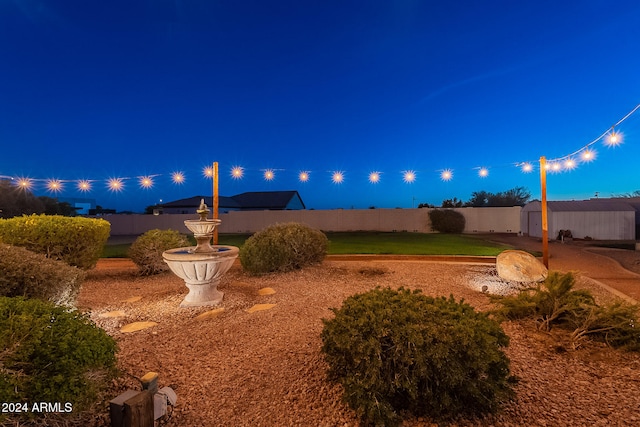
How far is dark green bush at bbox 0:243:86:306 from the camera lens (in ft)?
12.8

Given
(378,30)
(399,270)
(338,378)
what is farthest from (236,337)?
(378,30)

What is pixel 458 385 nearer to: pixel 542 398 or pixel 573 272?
pixel 542 398

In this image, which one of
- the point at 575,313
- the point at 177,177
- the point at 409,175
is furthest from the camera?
the point at 409,175

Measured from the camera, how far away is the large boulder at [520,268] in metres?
7.30

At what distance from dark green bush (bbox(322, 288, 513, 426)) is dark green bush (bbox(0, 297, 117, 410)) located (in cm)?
166

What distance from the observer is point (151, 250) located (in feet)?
26.8

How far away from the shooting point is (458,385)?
238cm

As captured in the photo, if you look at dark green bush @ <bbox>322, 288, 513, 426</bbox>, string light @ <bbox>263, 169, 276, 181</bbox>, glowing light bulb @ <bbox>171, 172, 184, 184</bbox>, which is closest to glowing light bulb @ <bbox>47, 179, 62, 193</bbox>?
glowing light bulb @ <bbox>171, 172, 184, 184</bbox>

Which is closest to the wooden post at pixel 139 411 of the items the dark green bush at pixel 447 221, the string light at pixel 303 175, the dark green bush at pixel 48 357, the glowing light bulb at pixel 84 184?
the dark green bush at pixel 48 357

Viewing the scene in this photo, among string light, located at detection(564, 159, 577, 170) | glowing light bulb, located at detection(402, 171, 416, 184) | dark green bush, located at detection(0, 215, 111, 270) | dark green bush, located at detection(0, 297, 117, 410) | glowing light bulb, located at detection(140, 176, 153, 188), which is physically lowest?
dark green bush, located at detection(0, 297, 117, 410)

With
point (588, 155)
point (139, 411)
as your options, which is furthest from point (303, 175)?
point (139, 411)

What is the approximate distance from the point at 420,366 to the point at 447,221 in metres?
22.2

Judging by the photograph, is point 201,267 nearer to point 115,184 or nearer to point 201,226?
point 201,226

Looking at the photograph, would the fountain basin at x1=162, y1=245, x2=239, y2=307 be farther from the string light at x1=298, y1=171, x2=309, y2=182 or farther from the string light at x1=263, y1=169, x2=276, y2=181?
the string light at x1=298, y1=171, x2=309, y2=182
